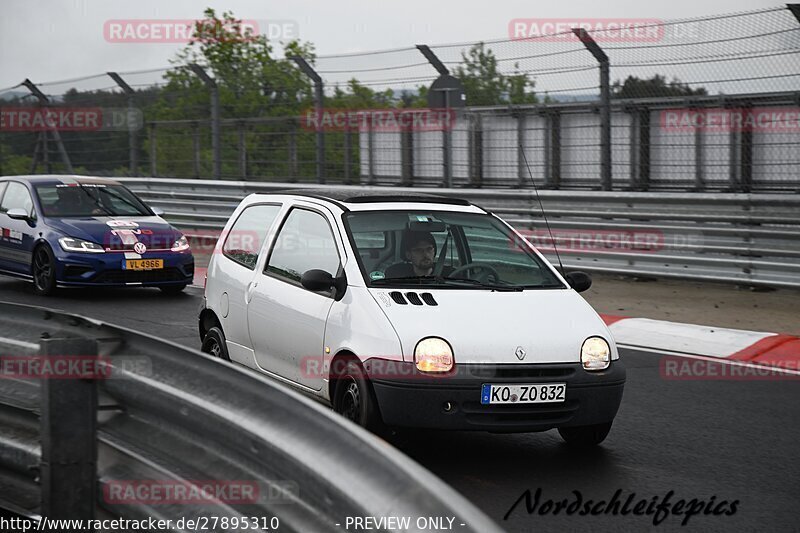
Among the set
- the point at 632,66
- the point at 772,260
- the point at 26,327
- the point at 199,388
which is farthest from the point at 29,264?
the point at 199,388

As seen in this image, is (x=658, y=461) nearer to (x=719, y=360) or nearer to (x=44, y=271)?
(x=719, y=360)

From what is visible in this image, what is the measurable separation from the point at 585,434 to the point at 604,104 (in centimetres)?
802

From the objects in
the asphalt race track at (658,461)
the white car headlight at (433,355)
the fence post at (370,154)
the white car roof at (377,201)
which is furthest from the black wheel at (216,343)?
the fence post at (370,154)

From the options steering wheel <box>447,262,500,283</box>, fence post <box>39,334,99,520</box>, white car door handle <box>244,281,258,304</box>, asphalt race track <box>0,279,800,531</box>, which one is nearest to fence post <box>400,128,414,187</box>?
asphalt race track <box>0,279,800,531</box>

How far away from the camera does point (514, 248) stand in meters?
7.38

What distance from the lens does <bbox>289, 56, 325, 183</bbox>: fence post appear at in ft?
57.5

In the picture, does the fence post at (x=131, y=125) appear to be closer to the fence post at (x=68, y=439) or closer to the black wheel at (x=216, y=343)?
the black wheel at (x=216, y=343)

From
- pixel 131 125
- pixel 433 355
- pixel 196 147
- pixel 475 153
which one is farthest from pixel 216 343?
pixel 131 125

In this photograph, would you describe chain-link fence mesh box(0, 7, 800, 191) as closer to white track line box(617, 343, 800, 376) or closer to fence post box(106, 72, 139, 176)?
fence post box(106, 72, 139, 176)

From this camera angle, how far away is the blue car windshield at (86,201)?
45.3 ft

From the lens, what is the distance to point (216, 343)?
7.93 meters

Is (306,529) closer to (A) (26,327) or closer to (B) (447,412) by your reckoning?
(A) (26,327)

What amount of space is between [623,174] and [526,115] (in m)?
1.60

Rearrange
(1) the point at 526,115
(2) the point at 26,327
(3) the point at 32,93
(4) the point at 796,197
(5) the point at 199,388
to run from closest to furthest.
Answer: (5) the point at 199,388
(2) the point at 26,327
(4) the point at 796,197
(1) the point at 526,115
(3) the point at 32,93
